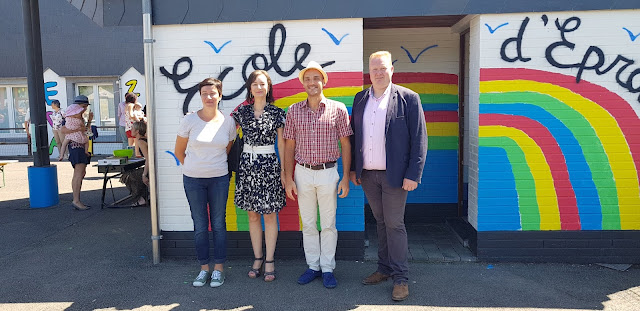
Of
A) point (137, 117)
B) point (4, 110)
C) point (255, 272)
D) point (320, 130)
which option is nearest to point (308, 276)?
point (255, 272)

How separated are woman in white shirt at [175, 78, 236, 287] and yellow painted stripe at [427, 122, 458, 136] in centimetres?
284

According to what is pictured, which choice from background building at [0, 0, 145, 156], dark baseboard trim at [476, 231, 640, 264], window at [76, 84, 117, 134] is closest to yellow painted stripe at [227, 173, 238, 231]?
dark baseboard trim at [476, 231, 640, 264]

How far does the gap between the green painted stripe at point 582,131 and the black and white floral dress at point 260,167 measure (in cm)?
207

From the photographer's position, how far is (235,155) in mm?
4262

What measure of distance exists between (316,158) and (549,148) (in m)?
2.32

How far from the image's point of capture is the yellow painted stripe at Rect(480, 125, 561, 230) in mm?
4566

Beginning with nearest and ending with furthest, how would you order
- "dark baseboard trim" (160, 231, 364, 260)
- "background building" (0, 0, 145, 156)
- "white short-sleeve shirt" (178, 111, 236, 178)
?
1. "white short-sleeve shirt" (178, 111, 236, 178)
2. "dark baseboard trim" (160, 231, 364, 260)
3. "background building" (0, 0, 145, 156)

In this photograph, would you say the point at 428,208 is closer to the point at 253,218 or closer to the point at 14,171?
the point at 253,218

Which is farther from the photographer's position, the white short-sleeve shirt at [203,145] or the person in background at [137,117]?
the person in background at [137,117]

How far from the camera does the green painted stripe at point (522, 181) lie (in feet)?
15.0

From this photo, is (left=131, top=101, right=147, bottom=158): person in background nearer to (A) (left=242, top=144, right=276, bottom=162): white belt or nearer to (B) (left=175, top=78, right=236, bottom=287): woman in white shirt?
(B) (left=175, top=78, right=236, bottom=287): woman in white shirt

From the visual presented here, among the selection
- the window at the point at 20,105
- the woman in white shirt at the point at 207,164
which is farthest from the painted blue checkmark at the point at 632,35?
the window at the point at 20,105

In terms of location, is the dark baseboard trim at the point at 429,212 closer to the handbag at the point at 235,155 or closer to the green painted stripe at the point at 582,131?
the green painted stripe at the point at 582,131

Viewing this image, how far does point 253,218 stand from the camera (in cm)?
430
